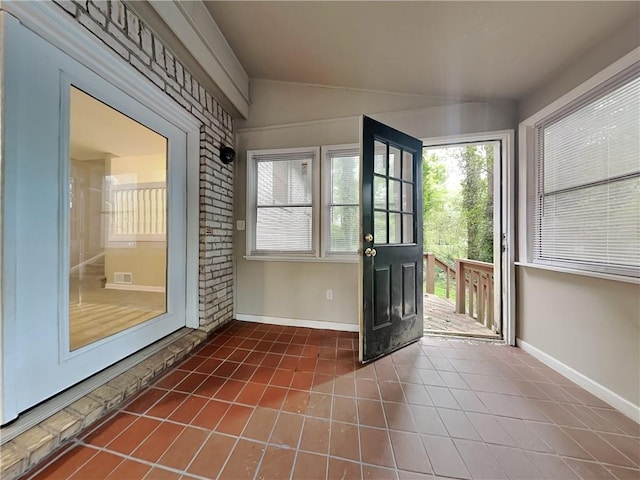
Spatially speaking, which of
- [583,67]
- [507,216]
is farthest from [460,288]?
[583,67]

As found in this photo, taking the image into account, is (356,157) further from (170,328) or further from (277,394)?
(170,328)

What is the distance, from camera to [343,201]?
258 cm

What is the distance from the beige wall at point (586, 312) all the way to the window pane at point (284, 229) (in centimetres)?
216

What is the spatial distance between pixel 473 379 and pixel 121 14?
3434 millimetres

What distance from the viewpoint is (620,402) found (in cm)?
137

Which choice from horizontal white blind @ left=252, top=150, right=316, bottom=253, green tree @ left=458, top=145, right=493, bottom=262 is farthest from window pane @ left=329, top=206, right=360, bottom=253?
green tree @ left=458, top=145, right=493, bottom=262

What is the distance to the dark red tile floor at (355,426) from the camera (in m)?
1.00

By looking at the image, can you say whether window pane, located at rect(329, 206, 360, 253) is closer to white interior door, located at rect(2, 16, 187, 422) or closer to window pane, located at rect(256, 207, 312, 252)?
window pane, located at rect(256, 207, 312, 252)

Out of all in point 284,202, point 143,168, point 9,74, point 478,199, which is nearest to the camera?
point 9,74

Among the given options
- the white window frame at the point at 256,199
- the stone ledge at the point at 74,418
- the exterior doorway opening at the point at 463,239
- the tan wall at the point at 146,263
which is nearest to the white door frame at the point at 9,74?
the stone ledge at the point at 74,418

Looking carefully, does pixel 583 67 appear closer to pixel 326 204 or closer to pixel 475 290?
pixel 326 204

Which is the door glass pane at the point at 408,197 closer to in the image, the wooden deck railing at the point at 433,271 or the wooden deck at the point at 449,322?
the wooden deck at the point at 449,322

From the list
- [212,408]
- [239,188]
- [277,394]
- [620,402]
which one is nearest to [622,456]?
[620,402]

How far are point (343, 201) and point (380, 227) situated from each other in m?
0.65
